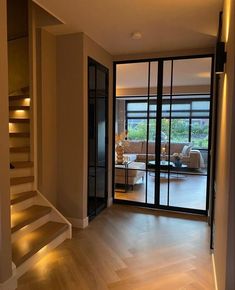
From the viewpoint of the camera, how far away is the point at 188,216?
13.3 ft

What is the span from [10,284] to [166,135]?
308 cm

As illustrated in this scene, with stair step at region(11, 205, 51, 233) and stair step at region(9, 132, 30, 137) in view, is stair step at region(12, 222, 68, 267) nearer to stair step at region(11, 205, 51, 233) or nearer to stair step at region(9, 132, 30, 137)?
stair step at region(11, 205, 51, 233)

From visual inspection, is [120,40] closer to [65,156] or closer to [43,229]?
[65,156]

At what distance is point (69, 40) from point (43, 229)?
8.38 feet

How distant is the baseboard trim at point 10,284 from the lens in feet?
6.95

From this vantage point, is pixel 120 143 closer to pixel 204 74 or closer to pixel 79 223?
pixel 79 223

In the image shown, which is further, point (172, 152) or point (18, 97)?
point (172, 152)

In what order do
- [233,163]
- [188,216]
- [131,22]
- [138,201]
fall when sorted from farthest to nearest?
1. [138,201]
2. [188,216]
3. [131,22]
4. [233,163]

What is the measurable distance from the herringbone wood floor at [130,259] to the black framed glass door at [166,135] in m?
0.68

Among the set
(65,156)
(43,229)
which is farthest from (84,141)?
(43,229)

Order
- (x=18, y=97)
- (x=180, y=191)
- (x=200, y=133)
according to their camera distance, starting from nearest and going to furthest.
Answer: (x=18, y=97) < (x=200, y=133) < (x=180, y=191)

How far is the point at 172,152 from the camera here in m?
4.33

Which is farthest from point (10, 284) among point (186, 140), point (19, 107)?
point (186, 140)

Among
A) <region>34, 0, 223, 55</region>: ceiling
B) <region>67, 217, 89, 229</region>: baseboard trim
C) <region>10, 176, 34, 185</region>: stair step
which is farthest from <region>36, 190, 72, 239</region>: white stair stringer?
<region>34, 0, 223, 55</region>: ceiling
